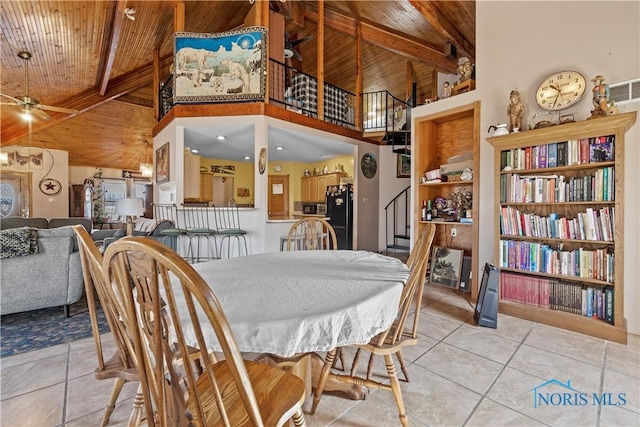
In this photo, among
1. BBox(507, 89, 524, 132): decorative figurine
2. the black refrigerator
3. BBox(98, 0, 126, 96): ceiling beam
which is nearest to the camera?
BBox(507, 89, 524, 132): decorative figurine

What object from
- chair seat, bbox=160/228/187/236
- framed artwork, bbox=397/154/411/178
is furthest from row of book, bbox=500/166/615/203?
chair seat, bbox=160/228/187/236

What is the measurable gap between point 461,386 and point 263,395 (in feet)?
4.24

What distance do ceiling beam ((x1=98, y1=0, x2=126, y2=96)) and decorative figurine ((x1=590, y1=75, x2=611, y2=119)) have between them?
17.0 feet

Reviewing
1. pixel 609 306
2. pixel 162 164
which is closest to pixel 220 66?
pixel 162 164

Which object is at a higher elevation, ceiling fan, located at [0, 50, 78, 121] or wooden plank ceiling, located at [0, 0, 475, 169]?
wooden plank ceiling, located at [0, 0, 475, 169]

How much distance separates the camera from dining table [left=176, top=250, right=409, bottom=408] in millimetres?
851

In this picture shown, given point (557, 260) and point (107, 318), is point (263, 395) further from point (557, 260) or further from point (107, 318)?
point (557, 260)

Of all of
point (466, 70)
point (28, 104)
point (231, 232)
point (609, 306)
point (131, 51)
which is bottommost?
point (609, 306)

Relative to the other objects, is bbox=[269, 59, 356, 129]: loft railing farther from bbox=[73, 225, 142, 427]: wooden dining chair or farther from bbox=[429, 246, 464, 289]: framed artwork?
bbox=[73, 225, 142, 427]: wooden dining chair

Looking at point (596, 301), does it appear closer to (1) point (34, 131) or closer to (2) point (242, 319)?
(2) point (242, 319)

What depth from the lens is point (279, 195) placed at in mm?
8742

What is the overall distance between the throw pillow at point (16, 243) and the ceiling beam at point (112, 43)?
10.2 ft

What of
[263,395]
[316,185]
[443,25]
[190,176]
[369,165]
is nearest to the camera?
[263,395]

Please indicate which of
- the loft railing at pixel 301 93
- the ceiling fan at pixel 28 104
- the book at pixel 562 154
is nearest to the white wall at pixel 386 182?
the loft railing at pixel 301 93
